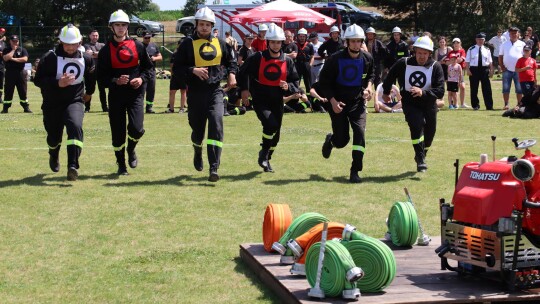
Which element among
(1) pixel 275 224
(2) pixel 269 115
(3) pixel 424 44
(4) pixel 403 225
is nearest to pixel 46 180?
(2) pixel 269 115

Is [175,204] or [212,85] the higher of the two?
[212,85]

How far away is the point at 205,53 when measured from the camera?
501 inches

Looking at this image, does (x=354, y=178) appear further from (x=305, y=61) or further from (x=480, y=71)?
(x=480, y=71)

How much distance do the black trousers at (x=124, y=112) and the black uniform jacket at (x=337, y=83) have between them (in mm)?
2530

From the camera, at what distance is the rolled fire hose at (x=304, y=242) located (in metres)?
7.26

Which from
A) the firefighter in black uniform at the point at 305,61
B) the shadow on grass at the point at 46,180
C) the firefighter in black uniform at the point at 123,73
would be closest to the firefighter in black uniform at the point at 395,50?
the firefighter in black uniform at the point at 305,61

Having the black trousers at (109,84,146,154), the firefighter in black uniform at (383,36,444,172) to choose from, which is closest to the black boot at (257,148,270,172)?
the black trousers at (109,84,146,154)

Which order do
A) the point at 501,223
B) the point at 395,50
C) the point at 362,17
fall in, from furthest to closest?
the point at 362,17 → the point at 395,50 → the point at 501,223

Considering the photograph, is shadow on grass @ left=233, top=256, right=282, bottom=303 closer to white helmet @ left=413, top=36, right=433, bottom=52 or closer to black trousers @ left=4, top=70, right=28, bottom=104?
white helmet @ left=413, top=36, right=433, bottom=52

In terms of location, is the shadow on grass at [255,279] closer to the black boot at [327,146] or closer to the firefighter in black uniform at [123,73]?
the firefighter in black uniform at [123,73]

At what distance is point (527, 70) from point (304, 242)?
55.2ft

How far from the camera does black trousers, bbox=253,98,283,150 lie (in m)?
13.4

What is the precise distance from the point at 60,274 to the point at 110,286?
623 mm

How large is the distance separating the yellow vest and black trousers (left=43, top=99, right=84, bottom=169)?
5.52 ft
